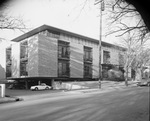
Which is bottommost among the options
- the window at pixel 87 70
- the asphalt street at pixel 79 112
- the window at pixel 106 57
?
the asphalt street at pixel 79 112

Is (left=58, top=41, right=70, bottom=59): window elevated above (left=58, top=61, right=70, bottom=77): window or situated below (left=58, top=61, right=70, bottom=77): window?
above

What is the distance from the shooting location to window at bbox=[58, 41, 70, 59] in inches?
1361

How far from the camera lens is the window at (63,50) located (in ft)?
113

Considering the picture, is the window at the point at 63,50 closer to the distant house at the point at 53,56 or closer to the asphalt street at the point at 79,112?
the distant house at the point at 53,56

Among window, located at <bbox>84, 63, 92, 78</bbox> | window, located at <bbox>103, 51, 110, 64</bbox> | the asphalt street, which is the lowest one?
the asphalt street

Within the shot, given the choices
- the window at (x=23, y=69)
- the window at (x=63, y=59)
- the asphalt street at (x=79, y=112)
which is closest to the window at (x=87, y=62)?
the window at (x=63, y=59)

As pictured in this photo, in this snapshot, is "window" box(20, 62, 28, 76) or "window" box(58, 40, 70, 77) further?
"window" box(20, 62, 28, 76)

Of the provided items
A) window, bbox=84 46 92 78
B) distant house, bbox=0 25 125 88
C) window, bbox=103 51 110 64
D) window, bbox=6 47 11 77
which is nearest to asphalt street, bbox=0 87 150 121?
distant house, bbox=0 25 125 88

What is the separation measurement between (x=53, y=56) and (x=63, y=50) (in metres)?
3.44

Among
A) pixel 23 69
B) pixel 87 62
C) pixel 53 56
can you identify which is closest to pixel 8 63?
pixel 23 69

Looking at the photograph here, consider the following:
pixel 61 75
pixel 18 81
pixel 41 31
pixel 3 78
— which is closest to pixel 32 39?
pixel 41 31

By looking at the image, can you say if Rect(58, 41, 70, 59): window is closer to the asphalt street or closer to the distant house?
the distant house

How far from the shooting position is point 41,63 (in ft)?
99.9

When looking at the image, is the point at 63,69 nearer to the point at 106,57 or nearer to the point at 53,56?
the point at 53,56
